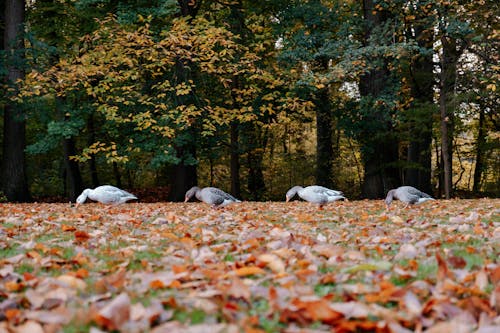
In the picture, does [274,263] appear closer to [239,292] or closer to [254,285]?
[254,285]

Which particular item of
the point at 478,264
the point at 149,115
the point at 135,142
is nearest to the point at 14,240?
the point at 478,264

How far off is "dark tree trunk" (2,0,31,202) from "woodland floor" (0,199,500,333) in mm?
12749

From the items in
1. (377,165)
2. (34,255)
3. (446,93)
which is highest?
(446,93)

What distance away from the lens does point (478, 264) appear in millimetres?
3117

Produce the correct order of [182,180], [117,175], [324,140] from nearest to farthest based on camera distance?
[182,180], [324,140], [117,175]

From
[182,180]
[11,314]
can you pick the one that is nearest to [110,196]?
[182,180]

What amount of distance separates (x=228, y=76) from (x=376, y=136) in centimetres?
525

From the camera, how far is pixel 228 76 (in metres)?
16.7

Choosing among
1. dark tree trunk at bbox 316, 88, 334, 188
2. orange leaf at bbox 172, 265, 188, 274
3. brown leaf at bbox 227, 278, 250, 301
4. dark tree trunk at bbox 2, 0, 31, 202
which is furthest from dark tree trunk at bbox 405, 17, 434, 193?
brown leaf at bbox 227, 278, 250, 301

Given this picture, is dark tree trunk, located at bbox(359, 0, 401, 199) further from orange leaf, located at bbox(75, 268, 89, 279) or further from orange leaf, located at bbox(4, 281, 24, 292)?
orange leaf, located at bbox(4, 281, 24, 292)

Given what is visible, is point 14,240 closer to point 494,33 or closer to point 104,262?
point 104,262

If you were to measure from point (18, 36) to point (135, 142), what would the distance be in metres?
4.95

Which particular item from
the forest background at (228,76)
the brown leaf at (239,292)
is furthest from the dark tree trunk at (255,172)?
the brown leaf at (239,292)

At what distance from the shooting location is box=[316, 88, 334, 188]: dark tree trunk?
59.5 ft
